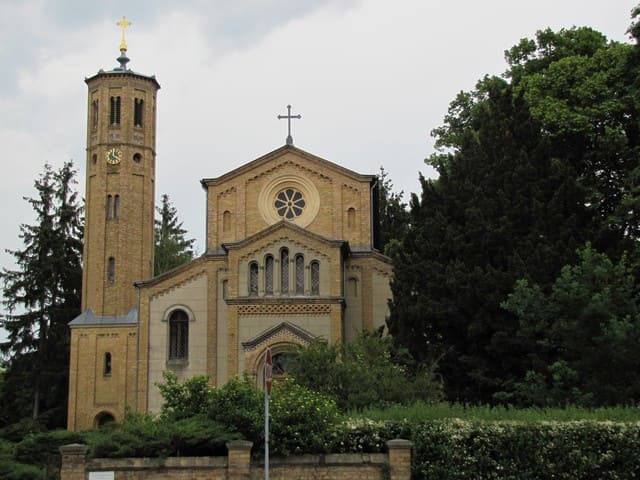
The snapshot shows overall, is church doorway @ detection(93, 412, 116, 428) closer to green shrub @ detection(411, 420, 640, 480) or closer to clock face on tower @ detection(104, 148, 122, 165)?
clock face on tower @ detection(104, 148, 122, 165)

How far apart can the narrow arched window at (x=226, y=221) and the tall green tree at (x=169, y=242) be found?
26.2 metres

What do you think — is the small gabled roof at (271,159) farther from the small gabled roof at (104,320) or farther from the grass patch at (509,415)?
the grass patch at (509,415)

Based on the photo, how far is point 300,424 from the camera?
1869 cm

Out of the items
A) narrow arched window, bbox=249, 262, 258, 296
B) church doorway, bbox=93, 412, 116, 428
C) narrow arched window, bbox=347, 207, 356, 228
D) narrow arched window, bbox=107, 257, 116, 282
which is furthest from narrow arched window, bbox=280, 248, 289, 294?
church doorway, bbox=93, 412, 116, 428

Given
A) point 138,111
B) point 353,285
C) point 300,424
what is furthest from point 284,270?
point 300,424

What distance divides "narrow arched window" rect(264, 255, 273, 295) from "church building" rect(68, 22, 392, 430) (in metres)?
0.04

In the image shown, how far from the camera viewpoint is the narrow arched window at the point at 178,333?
40000 millimetres

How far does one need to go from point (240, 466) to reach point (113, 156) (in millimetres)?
29614

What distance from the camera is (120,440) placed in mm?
18719

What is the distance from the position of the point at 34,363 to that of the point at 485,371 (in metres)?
29.1

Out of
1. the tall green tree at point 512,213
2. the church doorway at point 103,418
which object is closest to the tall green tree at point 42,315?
the church doorway at point 103,418

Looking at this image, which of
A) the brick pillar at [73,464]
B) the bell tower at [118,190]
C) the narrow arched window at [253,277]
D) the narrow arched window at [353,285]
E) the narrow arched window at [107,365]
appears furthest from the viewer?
the bell tower at [118,190]

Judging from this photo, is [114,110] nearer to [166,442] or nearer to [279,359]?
[279,359]

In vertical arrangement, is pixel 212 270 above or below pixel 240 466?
above
